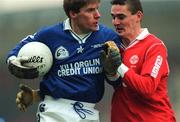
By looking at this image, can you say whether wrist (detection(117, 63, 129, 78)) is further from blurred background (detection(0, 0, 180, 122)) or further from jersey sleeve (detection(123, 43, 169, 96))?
blurred background (detection(0, 0, 180, 122))

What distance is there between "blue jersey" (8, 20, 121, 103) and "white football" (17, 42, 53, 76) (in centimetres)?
4

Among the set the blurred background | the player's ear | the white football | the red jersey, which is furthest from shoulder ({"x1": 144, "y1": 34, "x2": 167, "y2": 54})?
the blurred background

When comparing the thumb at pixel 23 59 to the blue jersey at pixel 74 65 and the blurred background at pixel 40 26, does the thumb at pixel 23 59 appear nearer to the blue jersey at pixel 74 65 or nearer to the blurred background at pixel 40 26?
the blue jersey at pixel 74 65

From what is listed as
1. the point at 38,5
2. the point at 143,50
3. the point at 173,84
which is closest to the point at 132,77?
the point at 143,50

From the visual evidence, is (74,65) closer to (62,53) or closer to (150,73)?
(62,53)

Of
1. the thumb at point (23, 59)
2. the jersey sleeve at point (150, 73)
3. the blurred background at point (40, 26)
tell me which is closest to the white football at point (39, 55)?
the thumb at point (23, 59)

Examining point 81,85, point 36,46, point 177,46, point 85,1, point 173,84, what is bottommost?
point 173,84

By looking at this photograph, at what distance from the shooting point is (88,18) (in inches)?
110

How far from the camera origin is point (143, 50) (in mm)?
2791

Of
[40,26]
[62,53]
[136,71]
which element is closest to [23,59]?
[62,53]

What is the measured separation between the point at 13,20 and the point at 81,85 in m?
2.24

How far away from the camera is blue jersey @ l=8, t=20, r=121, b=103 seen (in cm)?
278

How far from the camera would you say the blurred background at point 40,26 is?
4578 mm

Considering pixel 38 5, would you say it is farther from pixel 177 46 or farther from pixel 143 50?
pixel 143 50
